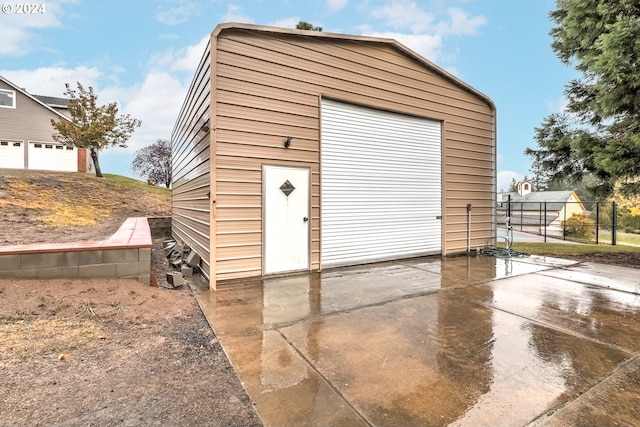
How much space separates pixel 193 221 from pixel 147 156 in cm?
2154

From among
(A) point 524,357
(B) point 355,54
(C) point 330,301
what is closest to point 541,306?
(A) point 524,357

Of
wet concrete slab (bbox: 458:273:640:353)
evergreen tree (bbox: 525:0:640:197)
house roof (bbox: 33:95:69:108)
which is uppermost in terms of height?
house roof (bbox: 33:95:69:108)

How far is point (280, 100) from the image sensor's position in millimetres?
4957

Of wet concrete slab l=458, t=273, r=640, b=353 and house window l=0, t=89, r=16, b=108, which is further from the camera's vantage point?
house window l=0, t=89, r=16, b=108

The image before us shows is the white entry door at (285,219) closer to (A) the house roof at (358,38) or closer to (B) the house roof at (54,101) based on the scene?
(A) the house roof at (358,38)

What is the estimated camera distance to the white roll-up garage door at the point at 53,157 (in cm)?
1638

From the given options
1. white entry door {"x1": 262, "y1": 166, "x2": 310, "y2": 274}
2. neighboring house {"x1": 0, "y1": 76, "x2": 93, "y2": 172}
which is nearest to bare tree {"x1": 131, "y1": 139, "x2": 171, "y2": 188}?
neighboring house {"x1": 0, "y1": 76, "x2": 93, "y2": 172}

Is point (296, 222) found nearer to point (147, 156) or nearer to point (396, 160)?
point (396, 160)

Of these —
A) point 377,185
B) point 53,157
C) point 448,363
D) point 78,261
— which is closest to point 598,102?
point 377,185

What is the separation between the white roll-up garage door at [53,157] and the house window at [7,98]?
229cm

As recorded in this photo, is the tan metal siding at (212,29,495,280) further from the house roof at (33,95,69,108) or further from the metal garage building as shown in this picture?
the house roof at (33,95,69,108)

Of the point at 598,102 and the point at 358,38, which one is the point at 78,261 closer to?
the point at 358,38

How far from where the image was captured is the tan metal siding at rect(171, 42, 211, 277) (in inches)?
184

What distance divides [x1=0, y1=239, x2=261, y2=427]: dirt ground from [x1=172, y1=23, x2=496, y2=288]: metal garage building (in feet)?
4.72
